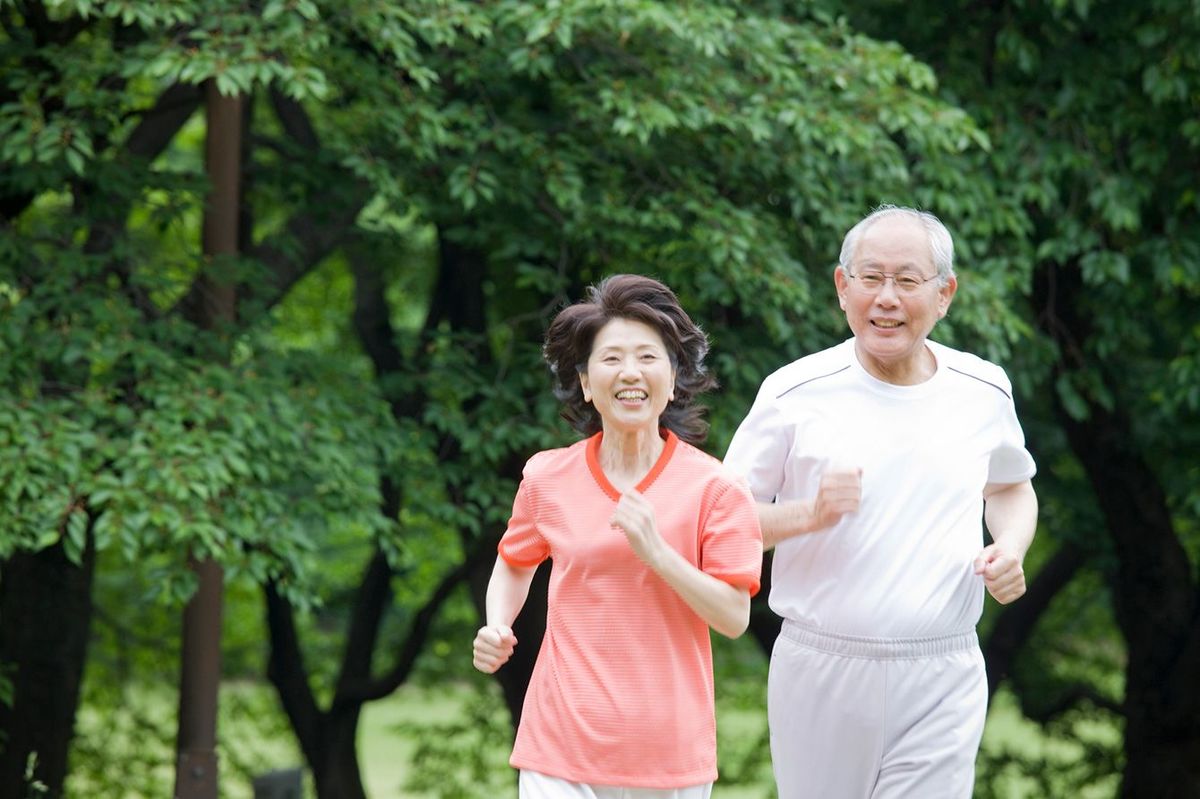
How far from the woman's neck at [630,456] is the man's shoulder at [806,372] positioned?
0.44 m

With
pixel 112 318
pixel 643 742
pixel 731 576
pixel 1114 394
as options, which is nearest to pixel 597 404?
pixel 731 576

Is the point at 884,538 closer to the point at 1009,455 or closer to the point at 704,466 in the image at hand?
the point at 1009,455

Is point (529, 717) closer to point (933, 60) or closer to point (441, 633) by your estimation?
point (933, 60)

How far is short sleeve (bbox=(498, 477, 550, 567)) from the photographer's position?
3.44m

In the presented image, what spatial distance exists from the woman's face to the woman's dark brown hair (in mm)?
24

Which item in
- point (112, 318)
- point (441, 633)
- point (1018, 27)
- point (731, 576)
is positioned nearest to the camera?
point (731, 576)

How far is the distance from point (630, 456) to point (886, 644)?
718 mm

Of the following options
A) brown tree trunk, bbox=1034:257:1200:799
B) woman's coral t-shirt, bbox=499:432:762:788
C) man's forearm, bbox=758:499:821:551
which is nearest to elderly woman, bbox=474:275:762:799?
woman's coral t-shirt, bbox=499:432:762:788

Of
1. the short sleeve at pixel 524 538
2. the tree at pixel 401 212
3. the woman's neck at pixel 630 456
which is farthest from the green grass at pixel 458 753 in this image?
the woman's neck at pixel 630 456

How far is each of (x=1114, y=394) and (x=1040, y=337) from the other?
1.26 meters

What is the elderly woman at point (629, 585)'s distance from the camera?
3.24 meters

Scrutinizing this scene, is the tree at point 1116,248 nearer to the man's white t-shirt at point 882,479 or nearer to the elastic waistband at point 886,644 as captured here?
the man's white t-shirt at point 882,479

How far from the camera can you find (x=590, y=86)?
25.3 feet

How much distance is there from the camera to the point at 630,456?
3381mm
